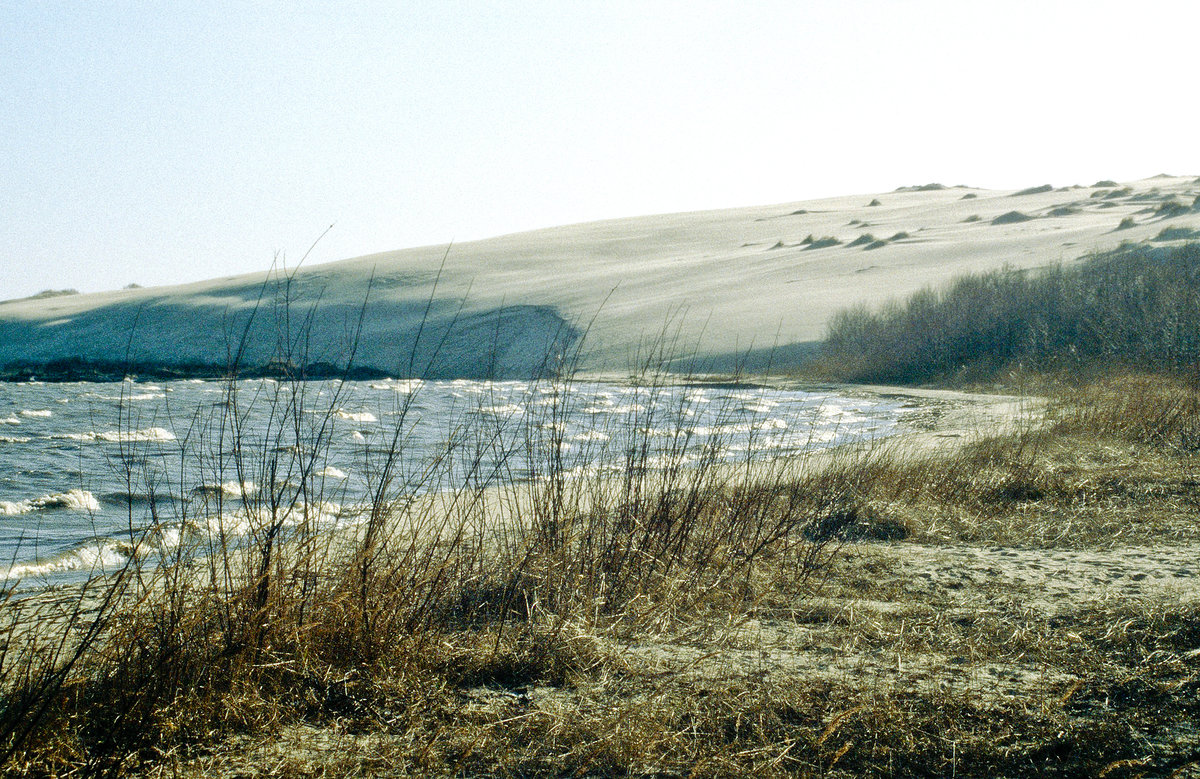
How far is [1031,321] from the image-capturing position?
1925cm

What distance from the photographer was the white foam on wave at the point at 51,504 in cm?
730

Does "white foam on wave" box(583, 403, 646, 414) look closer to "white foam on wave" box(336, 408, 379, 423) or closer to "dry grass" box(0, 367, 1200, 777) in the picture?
"dry grass" box(0, 367, 1200, 777)

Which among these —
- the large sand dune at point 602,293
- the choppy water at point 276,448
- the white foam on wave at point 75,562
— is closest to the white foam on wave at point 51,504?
the choppy water at point 276,448

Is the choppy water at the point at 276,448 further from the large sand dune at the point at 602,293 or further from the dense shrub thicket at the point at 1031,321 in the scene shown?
the large sand dune at the point at 602,293

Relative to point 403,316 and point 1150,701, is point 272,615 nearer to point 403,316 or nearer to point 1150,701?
point 1150,701

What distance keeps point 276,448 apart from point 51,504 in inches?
211

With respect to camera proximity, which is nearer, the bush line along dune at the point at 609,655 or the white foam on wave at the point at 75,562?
the bush line along dune at the point at 609,655

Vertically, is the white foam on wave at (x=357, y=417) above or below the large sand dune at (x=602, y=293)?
below

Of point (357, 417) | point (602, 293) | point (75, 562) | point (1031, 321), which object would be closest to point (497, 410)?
point (75, 562)

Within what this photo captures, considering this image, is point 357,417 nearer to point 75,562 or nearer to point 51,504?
point 51,504

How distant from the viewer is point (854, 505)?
591 cm

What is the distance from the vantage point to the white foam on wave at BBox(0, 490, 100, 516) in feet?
24.0

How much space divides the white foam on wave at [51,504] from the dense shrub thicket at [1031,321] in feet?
48.9

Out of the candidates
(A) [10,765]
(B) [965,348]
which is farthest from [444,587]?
(B) [965,348]
